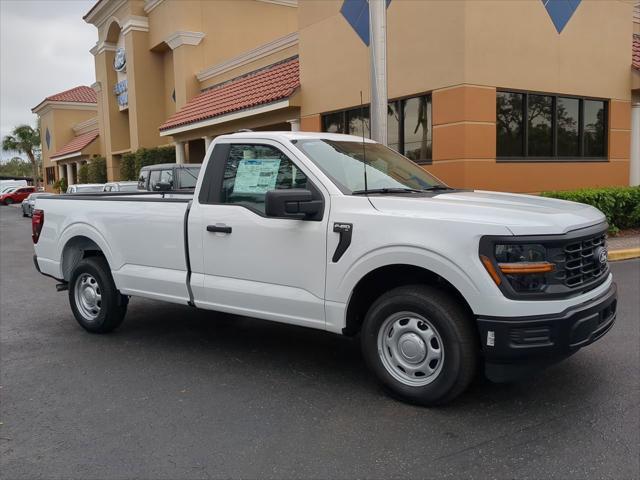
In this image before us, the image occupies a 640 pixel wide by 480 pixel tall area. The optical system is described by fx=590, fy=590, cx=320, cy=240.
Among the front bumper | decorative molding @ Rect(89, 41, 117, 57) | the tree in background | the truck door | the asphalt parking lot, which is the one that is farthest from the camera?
the tree in background

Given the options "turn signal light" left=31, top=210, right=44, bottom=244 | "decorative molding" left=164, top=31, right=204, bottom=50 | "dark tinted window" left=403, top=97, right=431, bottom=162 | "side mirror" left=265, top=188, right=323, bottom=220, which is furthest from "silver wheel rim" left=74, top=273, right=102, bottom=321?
"decorative molding" left=164, top=31, right=204, bottom=50

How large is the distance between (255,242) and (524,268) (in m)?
2.08

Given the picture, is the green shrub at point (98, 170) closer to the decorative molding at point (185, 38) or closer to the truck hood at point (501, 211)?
the decorative molding at point (185, 38)

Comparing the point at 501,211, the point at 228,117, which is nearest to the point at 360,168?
the point at 501,211

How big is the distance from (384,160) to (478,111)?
22.2 ft

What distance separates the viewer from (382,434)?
147 inches

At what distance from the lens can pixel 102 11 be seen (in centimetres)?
3036

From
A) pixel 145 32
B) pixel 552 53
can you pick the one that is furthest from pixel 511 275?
pixel 145 32

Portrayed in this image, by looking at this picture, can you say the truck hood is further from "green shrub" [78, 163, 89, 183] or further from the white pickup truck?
"green shrub" [78, 163, 89, 183]

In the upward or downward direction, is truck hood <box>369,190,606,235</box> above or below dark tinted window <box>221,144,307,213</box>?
below

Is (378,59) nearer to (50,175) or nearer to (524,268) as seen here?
(524,268)

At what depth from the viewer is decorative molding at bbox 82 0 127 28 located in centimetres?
2894

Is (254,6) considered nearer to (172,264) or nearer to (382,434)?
(172,264)

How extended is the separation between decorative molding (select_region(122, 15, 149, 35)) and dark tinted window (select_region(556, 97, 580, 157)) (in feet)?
68.3
